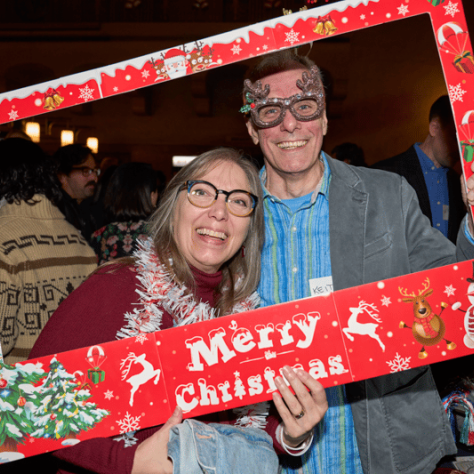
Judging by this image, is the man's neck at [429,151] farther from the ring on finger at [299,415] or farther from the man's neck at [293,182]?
the ring on finger at [299,415]

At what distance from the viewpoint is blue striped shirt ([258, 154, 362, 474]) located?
149cm

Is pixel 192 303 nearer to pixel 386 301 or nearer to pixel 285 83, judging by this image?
pixel 386 301

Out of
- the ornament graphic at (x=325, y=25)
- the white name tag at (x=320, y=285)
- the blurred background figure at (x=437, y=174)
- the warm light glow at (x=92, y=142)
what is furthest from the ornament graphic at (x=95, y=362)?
the warm light glow at (x=92, y=142)

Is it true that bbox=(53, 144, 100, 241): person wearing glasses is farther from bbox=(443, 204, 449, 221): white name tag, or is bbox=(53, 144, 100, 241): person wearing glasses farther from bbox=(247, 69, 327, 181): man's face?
bbox=(443, 204, 449, 221): white name tag

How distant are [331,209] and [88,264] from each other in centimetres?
125

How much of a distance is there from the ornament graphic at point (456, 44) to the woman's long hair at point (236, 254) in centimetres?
69

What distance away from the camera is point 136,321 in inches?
49.1

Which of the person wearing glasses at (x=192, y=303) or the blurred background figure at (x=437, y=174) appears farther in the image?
the blurred background figure at (x=437, y=174)

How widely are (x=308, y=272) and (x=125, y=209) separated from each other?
61.8 inches

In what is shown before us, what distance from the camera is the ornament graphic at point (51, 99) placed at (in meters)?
1.27

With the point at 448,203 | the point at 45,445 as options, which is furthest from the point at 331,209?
the point at 448,203

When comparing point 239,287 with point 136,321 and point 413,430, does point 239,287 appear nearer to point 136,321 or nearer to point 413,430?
point 136,321

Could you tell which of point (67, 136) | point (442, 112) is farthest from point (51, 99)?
point (67, 136)

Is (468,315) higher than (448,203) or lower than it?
lower
